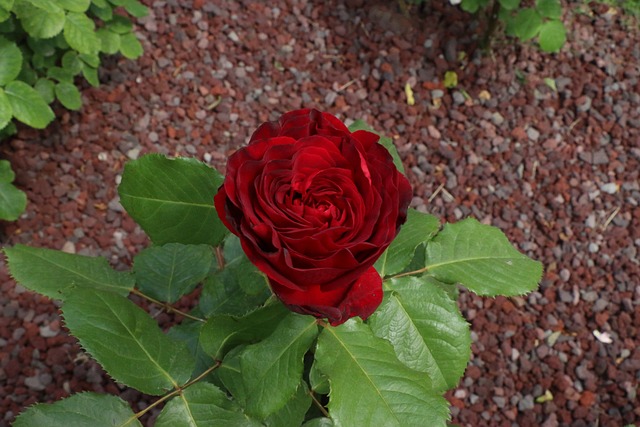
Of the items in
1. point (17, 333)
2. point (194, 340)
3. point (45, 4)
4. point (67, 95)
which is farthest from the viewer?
point (67, 95)

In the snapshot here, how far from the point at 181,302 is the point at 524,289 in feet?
3.76

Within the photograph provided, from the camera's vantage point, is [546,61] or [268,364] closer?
[268,364]

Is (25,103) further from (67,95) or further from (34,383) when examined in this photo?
(34,383)

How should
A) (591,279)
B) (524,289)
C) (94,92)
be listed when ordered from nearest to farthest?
(524,289), (591,279), (94,92)

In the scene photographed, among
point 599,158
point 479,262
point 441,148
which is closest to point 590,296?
point 599,158

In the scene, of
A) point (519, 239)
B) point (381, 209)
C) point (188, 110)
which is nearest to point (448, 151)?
point (519, 239)

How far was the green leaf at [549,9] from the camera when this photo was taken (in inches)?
79.1

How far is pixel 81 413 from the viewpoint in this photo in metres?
0.92

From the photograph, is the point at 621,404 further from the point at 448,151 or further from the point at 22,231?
the point at 22,231

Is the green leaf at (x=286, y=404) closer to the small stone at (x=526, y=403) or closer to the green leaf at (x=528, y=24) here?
the small stone at (x=526, y=403)

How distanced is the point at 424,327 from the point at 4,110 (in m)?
1.19

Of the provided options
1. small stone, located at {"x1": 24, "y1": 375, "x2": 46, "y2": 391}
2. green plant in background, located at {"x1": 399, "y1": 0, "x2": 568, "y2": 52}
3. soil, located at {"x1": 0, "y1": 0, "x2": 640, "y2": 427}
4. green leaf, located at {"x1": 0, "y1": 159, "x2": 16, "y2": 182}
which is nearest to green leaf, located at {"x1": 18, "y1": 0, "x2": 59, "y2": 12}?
green leaf, located at {"x1": 0, "y1": 159, "x2": 16, "y2": 182}

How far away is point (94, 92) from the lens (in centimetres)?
216

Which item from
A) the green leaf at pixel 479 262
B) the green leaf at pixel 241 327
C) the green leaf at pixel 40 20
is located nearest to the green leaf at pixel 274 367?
the green leaf at pixel 241 327
